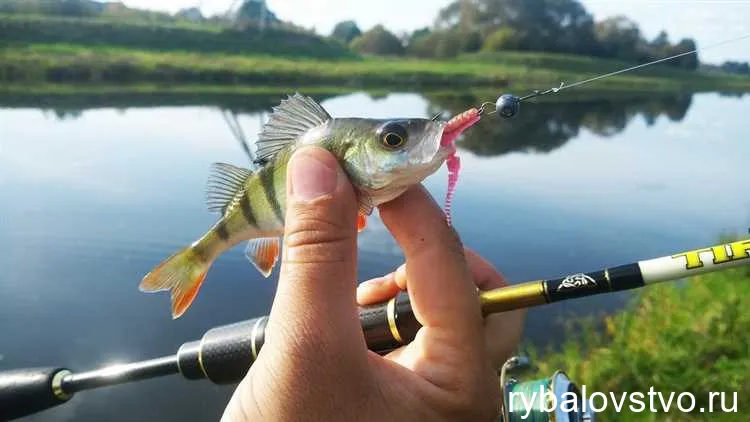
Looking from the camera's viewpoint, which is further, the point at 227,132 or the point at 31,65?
the point at 31,65

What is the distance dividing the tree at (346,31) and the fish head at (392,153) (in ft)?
174

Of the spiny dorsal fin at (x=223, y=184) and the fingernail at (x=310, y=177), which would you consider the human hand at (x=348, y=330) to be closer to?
the fingernail at (x=310, y=177)

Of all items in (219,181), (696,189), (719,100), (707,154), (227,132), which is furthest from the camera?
(719,100)

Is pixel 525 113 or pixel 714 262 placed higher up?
pixel 525 113

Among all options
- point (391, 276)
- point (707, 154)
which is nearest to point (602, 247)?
point (391, 276)

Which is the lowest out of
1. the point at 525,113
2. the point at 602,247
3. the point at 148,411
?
the point at 148,411

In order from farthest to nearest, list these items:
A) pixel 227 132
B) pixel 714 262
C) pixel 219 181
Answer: pixel 227 132, pixel 219 181, pixel 714 262

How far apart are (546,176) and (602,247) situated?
5486mm

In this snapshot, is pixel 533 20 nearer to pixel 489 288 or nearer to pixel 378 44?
pixel 378 44

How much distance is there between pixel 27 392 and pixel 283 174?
1.53 m

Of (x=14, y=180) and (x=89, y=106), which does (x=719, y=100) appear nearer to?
(x=89, y=106)

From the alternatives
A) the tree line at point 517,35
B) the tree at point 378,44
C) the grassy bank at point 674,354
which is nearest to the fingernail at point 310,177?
the grassy bank at point 674,354

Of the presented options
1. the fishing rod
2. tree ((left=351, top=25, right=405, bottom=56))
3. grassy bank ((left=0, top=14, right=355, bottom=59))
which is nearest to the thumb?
the fishing rod

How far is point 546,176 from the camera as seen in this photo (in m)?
15.4
